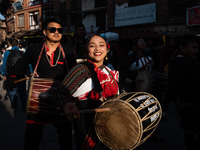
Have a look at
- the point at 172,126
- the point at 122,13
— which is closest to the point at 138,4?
the point at 122,13

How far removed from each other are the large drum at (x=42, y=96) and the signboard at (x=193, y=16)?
1247 centimetres

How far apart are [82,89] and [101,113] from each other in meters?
0.34

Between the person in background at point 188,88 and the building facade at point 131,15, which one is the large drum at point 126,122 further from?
the building facade at point 131,15

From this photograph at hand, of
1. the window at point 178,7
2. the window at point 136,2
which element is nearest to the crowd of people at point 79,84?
the window at point 178,7

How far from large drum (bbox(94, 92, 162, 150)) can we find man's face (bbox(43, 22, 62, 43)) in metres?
1.25

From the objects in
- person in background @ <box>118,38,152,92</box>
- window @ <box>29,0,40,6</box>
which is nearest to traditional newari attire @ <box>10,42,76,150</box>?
person in background @ <box>118,38,152,92</box>

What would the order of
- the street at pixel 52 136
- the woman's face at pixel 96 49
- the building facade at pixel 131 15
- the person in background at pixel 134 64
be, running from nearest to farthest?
1. the woman's face at pixel 96 49
2. the street at pixel 52 136
3. the person in background at pixel 134 64
4. the building facade at pixel 131 15

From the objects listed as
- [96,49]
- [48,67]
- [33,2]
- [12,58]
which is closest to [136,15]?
[12,58]

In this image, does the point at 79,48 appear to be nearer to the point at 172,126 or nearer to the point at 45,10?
the point at 172,126

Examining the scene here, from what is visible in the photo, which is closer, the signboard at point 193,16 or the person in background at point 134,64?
the person in background at point 134,64

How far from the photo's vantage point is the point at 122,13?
17.3m

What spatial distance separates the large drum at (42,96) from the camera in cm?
228

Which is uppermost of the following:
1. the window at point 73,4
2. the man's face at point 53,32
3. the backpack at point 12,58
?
the window at point 73,4

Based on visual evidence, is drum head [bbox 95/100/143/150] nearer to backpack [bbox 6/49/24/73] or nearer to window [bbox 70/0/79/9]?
backpack [bbox 6/49/24/73]
